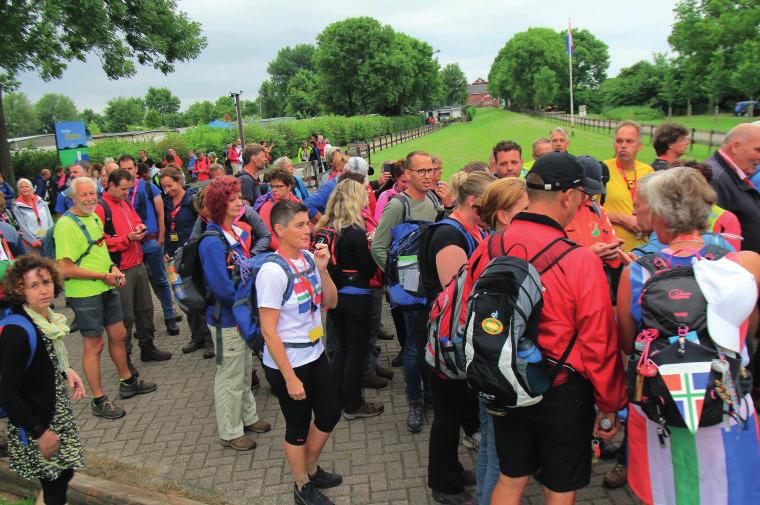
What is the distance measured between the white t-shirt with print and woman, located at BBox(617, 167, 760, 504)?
1.79 m

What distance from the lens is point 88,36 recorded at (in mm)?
19438

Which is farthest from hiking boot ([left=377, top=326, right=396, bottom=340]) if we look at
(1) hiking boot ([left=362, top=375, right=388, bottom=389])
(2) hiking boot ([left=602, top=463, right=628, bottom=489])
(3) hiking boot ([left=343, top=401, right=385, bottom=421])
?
(2) hiking boot ([left=602, top=463, right=628, bottom=489])

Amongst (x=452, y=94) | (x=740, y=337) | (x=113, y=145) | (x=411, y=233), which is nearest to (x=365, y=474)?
(x=411, y=233)

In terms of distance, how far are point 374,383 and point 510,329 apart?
321 centimetres

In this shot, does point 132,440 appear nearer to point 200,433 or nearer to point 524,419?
point 200,433

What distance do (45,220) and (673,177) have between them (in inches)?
371

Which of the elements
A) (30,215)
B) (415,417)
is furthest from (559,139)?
(30,215)

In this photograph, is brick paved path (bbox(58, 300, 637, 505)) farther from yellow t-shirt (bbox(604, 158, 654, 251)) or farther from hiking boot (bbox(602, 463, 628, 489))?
yellow t-shirt (bbox(604, 158, 654, 251))

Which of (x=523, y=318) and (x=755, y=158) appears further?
(x=755, y=158)

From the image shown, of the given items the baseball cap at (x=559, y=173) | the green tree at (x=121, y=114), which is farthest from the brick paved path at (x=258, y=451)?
the green tree at (x=121, y=114)

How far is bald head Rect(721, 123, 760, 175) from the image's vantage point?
149 inches

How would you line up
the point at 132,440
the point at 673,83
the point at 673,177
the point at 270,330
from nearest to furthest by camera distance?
the point at 673,177 < the point at 270,330 < the point at 132,440 < the point at 673,83

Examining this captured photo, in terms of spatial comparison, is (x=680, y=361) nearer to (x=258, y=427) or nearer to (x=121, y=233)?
(x=258, y=427)

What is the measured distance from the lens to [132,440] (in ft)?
15.0
